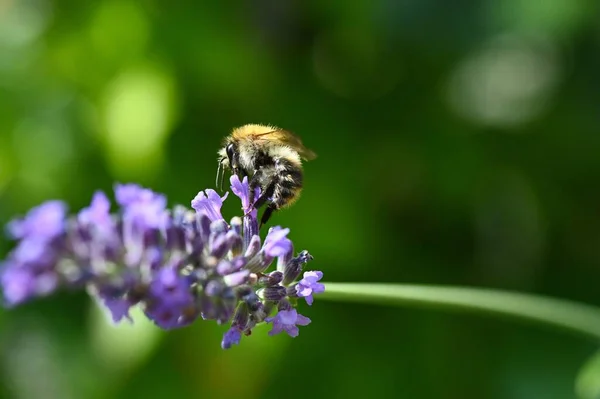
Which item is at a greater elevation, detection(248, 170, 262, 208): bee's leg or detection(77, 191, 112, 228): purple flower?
detection(77, 191, 112, 228): purple flower

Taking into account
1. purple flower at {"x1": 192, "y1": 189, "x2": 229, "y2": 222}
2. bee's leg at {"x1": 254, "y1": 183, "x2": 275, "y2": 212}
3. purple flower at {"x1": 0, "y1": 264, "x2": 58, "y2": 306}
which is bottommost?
bee's leg at {"x1": 254, "y1": 183, "x2": 275, "y2": 212}

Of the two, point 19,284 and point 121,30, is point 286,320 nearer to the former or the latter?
point 19,284

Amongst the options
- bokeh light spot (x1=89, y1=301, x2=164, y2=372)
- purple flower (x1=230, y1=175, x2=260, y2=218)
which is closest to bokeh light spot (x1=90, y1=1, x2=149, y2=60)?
→ bokeh light spot (x1=89, y1=301, x2=164, y2=372)

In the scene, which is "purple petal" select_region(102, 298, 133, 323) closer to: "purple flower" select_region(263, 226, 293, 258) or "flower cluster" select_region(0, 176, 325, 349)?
"flower cluster" select_region(0, 176, 325, 349)

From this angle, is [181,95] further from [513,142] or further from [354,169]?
[513,142]

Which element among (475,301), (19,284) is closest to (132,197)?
(19,284)

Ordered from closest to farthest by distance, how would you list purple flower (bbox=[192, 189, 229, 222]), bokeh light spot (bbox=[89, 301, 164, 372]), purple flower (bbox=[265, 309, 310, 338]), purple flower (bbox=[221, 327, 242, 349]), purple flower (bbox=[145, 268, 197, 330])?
purple flower (bbox=[145, 268, 197, 330]) < purple flower (bbox=[221, 327, 242, 349]) < purple flower (bbox=[265, 309, 310, 338]) < purple flower (bbox=[192, 189, 229, 222]) < bokeh light spot (bbox=[89, 301, 164, 372])
